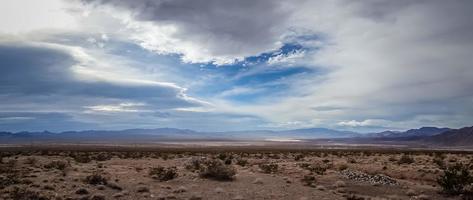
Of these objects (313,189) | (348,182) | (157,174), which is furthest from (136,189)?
(348,182)

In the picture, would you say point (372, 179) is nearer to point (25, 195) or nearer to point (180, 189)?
point (180, 189)

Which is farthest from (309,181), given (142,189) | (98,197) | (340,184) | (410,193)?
(98,197)

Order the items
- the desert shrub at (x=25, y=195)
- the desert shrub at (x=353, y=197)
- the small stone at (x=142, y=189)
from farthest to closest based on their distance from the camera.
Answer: the small stone at (x=142, y=189) → the desert shrub at (x=353, y=197) → the desert shrub at (x=25, y=195)

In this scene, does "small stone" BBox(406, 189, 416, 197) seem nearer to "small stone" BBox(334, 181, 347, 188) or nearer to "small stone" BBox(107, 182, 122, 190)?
"small stone" BBox(334, 181, 347, 188)

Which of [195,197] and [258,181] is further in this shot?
[258,181]

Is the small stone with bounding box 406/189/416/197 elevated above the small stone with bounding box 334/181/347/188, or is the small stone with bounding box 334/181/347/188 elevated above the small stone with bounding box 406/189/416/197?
the small stone with bounding box 334/181/347/188

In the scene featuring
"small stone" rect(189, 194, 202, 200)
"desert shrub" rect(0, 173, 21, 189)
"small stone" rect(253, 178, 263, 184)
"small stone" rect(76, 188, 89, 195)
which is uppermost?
"desert shrub" rect(0, 173, 21, 189)

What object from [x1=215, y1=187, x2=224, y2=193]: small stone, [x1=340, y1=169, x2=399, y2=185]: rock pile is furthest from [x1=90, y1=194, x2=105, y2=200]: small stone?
[x1=340, y1=169, x2=399, y2=185]: rock pile

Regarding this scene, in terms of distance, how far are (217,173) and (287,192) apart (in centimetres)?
597

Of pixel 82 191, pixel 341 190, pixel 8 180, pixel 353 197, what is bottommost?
pixel 353 197

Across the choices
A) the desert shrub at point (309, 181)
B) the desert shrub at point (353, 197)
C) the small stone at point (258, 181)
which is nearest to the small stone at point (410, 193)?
the desert shrub at point (353, 197)

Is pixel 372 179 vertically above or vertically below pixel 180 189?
above

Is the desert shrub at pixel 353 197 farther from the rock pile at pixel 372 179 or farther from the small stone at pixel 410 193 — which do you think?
the rock pile at pixel 372 179

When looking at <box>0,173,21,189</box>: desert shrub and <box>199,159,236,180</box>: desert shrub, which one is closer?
<box>0,173,21,189</box>: desert shrub
